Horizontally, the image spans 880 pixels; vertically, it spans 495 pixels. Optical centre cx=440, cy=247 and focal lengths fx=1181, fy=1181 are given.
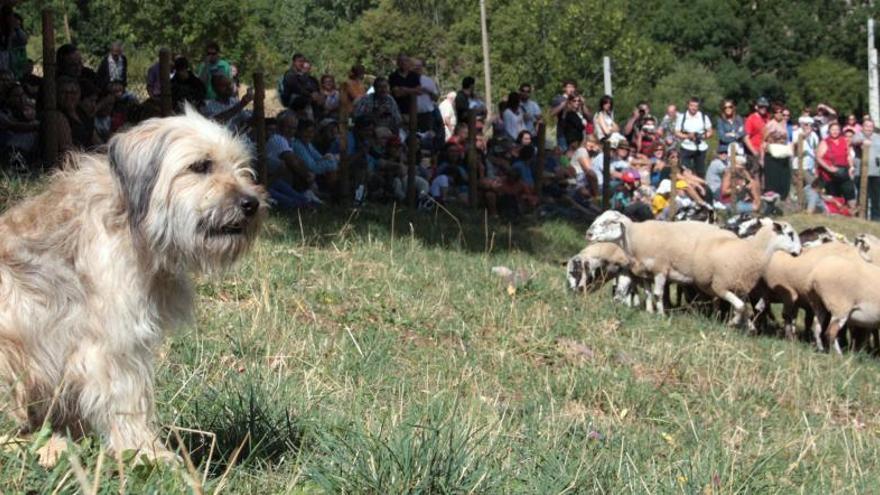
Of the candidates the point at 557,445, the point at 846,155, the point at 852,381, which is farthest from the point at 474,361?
the point at 846,155

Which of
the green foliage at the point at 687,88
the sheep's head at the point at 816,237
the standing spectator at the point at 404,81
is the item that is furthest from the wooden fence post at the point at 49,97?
the green foliage at the point at 687,88

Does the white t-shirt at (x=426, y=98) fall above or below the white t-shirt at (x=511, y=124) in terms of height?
above

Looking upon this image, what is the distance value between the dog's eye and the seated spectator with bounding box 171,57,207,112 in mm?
10356

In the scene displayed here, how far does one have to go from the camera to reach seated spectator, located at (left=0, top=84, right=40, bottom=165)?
12680 millimetres

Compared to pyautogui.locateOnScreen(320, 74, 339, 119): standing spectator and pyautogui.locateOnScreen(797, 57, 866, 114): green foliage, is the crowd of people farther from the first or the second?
pyautogui.locateOnScreen(797, 57, 866, 114): green foliage

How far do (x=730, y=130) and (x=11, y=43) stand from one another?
17211 mm

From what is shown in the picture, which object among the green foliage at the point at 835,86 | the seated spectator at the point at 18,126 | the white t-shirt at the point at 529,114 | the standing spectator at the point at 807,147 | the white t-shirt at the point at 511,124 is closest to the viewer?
the seated spectator at the point at 18,126

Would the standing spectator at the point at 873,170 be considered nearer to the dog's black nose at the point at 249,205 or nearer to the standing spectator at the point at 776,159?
the standing spectator at the point at 776,159

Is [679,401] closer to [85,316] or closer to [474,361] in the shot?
[474,361]

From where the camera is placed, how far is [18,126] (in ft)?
41.7

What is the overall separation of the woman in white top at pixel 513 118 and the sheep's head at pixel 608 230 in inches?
207

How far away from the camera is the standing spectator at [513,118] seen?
21.4 metres

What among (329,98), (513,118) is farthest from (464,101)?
(329,98)

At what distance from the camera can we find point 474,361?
29.0 ft
